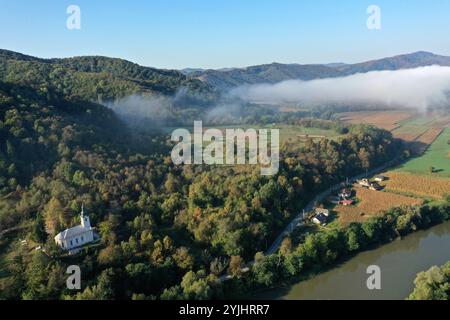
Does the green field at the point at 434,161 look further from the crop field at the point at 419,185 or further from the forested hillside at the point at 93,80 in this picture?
the forested hillside at the point at 93,80

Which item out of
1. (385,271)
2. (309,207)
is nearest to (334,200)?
(309,207)

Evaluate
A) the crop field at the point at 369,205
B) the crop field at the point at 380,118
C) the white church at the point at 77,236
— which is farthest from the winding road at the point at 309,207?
the crop field at the point at 380,118

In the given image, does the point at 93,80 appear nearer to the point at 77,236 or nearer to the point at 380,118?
the point at 77,236

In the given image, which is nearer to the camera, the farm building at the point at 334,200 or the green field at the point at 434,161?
the farm building at the point at 334,200

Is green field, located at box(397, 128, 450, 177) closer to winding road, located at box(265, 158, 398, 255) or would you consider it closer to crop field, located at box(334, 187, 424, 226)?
winding road, located at box(265, 158, 398, 255)

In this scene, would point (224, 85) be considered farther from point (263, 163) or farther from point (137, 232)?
point (137, 232)

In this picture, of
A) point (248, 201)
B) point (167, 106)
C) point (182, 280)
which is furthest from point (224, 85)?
point (182, 280)
